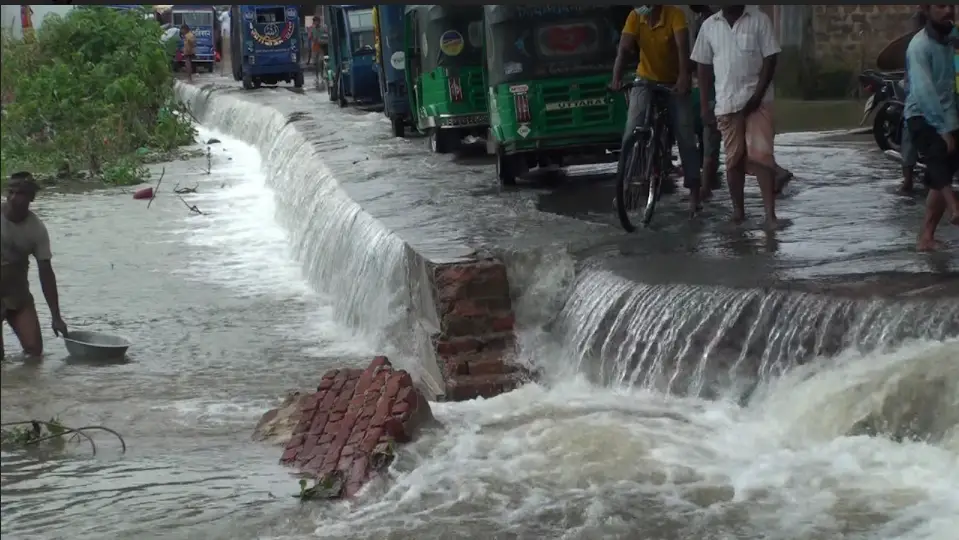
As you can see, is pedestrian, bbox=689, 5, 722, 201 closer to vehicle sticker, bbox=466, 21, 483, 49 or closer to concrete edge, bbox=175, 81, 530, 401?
concrete edge, bbox=175, 81, 530, 401

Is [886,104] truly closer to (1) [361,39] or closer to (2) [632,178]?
(2) [632,178]

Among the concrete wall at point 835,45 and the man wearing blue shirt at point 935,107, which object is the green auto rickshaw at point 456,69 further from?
the man wearing blue shirt at point 935,107

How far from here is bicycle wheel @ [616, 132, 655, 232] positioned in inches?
363

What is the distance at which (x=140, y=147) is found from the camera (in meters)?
26.1

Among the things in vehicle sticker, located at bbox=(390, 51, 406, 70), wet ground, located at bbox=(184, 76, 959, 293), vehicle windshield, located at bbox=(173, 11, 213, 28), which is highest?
vehicle windshield, located at bbox=(173, 11, 213, 28)

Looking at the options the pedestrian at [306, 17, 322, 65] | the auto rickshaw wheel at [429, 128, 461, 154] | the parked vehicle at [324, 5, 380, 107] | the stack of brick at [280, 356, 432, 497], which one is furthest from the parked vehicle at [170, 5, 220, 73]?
the stack of brick at [280, 356, 432, 497]

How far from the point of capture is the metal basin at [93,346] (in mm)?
10703

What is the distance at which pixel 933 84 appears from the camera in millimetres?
7613

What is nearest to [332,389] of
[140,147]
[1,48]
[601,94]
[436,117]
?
[601,94]

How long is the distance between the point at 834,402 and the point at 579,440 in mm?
1245

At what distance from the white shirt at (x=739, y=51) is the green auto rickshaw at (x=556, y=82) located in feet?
9.76

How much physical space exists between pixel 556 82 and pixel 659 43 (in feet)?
8.07

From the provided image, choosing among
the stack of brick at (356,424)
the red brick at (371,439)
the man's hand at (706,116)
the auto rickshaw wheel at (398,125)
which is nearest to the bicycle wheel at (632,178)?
the man's hand at (706,116)

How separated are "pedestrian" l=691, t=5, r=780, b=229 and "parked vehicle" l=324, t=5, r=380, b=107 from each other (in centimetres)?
1673
